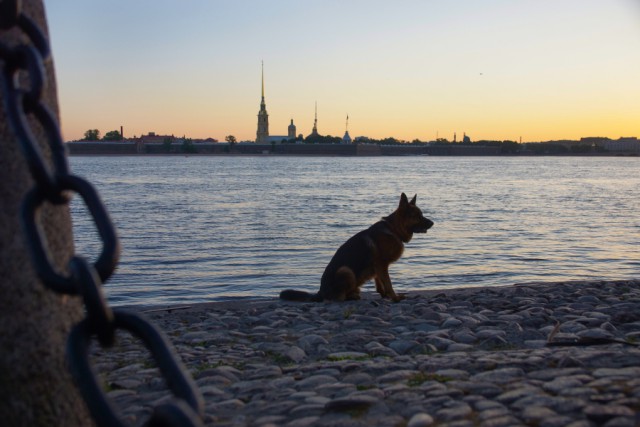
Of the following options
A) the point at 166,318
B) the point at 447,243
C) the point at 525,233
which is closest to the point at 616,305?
the point at 166,318

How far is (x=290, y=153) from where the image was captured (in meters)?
158

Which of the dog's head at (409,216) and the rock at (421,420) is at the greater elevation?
the dog's head at (409,216)

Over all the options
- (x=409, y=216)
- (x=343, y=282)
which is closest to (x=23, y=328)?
(x=343, y=282)

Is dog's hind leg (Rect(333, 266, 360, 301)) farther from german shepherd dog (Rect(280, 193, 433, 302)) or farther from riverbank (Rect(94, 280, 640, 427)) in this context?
riverbank (Rect(94, 280, 640, 427))

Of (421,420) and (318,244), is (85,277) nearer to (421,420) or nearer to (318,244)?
(421,420)

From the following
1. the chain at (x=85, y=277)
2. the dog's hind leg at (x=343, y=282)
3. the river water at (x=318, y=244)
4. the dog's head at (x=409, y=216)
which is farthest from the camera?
the river water at (x=318, y=244)

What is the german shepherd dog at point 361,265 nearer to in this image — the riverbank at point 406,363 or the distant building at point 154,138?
the riverbank at point 406,363

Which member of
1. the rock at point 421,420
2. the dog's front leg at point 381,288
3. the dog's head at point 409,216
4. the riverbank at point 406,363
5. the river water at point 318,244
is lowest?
the river water at point 318,244

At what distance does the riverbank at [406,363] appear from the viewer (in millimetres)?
2955

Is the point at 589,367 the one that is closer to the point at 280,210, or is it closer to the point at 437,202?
the point at 280,210

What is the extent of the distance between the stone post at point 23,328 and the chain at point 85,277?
0.69m

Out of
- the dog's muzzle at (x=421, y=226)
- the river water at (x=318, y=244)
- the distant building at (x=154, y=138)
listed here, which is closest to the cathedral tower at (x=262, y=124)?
the distant building at (x=154, y=138)

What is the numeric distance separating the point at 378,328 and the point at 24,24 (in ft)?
14.9

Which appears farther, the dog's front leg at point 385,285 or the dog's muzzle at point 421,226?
the dog's muzzle at point 421,226
